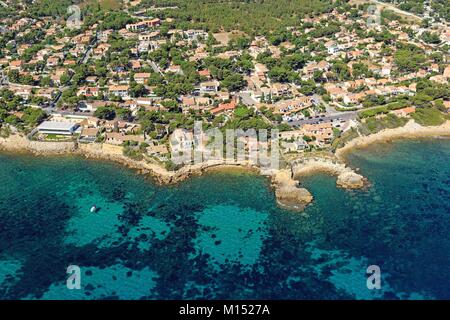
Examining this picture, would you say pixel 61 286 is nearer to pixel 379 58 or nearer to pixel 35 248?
pixel 35 248

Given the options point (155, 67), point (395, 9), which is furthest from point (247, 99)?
point (395, 9)

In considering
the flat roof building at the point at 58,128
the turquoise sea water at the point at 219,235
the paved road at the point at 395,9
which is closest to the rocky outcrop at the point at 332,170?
the turquoise sea water at the point at 219,235

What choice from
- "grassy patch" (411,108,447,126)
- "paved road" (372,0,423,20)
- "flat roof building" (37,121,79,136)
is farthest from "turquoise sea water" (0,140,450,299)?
"paved road" (372,0,423,20)

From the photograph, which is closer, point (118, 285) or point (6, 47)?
point (118, 285)

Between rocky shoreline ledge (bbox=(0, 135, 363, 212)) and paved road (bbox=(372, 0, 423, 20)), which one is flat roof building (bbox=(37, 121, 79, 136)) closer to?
rocky shoreline ledge (bbox=(0, 135, 363, 212))

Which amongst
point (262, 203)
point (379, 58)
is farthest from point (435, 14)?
point (262, 203)

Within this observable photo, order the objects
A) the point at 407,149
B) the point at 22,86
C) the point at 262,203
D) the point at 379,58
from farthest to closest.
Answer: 1. the point at 379,58
2. the point at 22,86
3. the point at 407,149
4. the point at 262,203
